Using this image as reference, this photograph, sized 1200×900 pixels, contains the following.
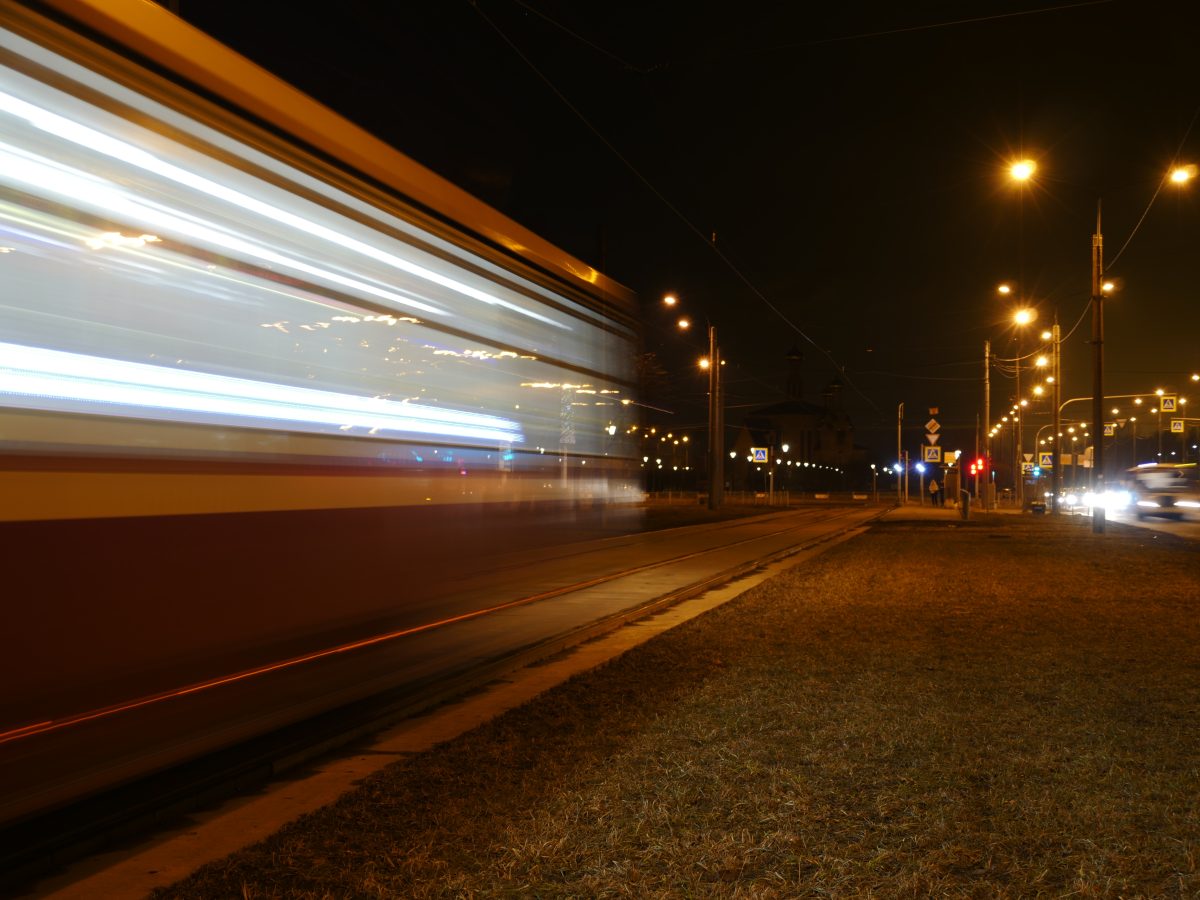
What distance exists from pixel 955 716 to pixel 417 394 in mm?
4091

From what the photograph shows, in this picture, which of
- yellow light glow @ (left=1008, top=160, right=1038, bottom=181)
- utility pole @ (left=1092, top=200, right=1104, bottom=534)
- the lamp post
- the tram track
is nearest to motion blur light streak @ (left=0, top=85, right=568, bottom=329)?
the tram track

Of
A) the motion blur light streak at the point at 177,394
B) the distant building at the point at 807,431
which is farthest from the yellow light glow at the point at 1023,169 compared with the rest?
the distant building at the point at 807,431

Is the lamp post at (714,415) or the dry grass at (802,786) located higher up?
the lamp post at (714,415)

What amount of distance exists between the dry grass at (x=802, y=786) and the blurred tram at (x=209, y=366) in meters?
1.27

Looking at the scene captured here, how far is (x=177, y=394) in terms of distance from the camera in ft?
16.8

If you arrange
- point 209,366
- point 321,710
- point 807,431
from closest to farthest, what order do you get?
point 209,366, point 321,710, point 807,431

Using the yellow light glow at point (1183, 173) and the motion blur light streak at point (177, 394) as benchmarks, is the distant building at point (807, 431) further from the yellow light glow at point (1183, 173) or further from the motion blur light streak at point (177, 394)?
the motion blur light streak at point (177, 394)

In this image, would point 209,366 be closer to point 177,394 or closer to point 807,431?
point 177,394

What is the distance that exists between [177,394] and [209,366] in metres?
0.25

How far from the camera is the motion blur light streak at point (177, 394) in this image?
4410 millimetres

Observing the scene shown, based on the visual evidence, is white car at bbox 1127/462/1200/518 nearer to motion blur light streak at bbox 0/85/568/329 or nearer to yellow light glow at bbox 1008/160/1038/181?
yellow light glow at bbox 1008/160/1038/181

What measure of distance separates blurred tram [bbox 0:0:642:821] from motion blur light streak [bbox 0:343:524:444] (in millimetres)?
13

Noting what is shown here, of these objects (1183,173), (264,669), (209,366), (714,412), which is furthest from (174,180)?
(714,412)

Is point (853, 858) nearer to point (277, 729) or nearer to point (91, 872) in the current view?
point (91, 872)
